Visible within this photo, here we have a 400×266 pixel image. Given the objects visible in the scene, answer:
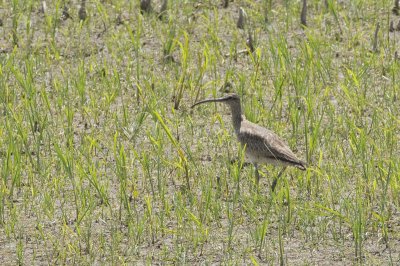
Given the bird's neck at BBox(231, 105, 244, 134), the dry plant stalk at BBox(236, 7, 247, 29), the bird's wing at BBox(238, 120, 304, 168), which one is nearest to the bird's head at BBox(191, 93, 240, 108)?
the bird's neck at BBox(231, 105, 244, 134)

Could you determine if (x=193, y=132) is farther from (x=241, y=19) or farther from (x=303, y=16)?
(x=303, y=16)

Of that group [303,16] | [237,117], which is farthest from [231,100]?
[303,16]

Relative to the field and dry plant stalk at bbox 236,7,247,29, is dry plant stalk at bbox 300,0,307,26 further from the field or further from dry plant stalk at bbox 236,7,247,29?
dry plant stalk at bbox 236,7,247,29

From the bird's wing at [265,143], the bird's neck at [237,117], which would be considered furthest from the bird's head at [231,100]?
the bird's wing at [265,143]

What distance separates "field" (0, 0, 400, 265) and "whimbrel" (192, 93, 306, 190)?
0.11 meters

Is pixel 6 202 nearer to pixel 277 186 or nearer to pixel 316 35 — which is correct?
pixel 277 186

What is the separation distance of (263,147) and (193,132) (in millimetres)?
1273

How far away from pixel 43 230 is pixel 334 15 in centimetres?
484

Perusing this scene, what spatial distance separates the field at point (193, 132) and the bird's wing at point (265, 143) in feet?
0.44

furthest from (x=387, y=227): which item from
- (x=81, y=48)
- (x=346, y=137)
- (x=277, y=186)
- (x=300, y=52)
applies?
(x=81, y=48)

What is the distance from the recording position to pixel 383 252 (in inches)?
304

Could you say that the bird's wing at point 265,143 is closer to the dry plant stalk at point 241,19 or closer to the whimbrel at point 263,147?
the whimbrel at point 263,147

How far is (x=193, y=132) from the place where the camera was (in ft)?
32.6

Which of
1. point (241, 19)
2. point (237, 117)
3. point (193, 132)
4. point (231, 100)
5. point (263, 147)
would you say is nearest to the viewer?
point (263, 147)
